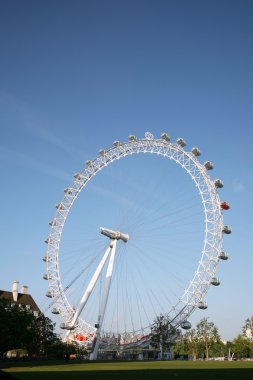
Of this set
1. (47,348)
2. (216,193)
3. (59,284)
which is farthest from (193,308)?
(47,348)

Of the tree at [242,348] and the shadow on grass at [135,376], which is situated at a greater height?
the tree at [242,348]

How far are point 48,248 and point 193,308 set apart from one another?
27.9 m

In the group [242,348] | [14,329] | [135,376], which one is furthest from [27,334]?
[242,348]

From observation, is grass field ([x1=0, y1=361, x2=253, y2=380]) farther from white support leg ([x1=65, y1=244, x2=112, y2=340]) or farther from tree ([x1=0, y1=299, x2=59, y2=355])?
white support leg ([x1=65, y1=244, x2=112, y2=340])

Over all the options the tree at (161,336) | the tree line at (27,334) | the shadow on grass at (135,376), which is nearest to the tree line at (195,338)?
the tree at (161,336)

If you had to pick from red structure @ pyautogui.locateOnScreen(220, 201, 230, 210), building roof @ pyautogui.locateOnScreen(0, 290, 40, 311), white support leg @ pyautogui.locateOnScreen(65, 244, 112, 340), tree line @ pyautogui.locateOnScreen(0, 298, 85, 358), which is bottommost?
tree line @ pyautogui.locateOnScreen(0, 298, 85, 358)

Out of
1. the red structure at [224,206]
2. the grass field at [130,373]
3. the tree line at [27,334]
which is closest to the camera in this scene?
the grass field at [130,373]

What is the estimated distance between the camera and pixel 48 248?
82312 millimetres

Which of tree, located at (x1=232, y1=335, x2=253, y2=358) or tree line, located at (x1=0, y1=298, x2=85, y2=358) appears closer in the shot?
tree line, located at (x1=0, y1=298, x2=85, y2=358)

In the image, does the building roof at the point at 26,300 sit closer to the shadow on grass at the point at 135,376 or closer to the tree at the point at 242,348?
the tree at the point at 242,348


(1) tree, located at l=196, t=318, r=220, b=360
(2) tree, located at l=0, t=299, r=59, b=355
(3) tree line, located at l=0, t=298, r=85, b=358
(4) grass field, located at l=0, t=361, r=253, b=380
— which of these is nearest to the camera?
(4) grass field, located at l=0, t=361, r=253, b=380

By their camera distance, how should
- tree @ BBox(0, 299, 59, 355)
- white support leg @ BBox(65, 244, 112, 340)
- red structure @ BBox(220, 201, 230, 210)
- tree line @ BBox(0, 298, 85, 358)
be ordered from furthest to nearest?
white support leg @ BBox(65, 244, 112, 340) < red structure @ BBox(220, 201, 230, 210) < tree line @ BBox(0, 298, 85, 358) < tree @ BBox(0, 299, 59, 355)

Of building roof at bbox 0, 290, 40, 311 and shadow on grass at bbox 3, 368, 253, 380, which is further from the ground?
building roof at bbox 0, 290, 40, 311

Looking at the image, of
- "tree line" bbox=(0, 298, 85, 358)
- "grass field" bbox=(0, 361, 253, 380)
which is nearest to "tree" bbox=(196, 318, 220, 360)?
"tree line" bbox=(0, 298, 85, 358)
